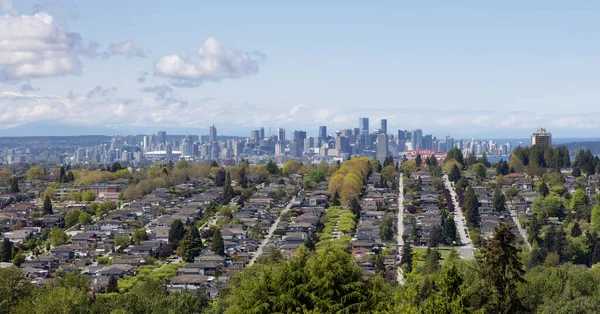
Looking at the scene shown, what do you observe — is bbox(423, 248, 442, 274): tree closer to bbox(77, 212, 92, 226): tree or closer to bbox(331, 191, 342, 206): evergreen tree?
bbox(331, 191, 342, 206): evergreen tree

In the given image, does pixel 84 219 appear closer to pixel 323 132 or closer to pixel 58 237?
pixel 58 237

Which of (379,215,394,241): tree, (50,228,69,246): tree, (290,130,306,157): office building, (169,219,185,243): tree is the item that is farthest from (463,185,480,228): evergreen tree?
(290,130,306,157): office building

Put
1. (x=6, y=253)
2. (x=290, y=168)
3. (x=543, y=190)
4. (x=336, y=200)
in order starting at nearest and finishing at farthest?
1. (x=6, y=253)
2. (x=543, y=190)
3. (x=336, y=200)
4. (x=290, y=168)

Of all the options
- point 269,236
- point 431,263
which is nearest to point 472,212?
point 269,236

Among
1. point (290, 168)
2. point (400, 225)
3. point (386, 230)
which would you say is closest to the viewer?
point (386, 230)

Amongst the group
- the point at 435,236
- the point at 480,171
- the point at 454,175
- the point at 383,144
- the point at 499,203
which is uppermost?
the point at 383,144

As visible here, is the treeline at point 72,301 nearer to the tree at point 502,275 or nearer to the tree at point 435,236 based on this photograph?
the tree at point 502,275
